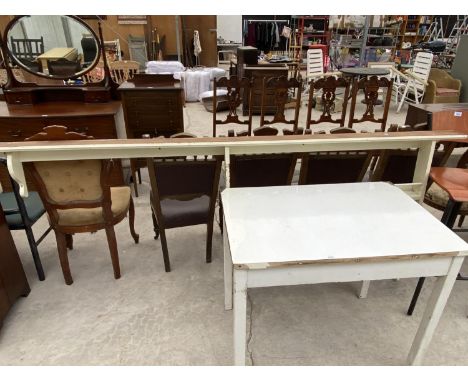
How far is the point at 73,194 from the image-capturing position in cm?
165

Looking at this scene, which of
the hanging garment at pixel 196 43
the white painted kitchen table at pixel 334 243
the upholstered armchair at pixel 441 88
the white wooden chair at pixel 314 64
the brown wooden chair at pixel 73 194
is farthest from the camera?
the hanging garment at pixel 196 43

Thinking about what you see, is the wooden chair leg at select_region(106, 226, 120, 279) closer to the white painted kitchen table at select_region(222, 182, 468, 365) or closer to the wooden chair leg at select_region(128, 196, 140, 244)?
the wooden chair leg at select_region(128, 196, 140, 244)

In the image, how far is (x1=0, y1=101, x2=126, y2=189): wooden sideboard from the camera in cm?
250

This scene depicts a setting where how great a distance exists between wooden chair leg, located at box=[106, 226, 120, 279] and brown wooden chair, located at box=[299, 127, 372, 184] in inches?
43.2

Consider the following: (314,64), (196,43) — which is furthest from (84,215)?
(196,43)

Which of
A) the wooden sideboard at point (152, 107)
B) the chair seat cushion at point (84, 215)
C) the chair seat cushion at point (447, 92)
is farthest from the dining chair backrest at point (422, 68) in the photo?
the chair seat cushion at point (84, 215)

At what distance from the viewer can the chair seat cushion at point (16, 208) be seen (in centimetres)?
175

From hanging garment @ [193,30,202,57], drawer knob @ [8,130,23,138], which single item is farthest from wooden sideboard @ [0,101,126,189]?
hanging garment @ [193,30,202,57]

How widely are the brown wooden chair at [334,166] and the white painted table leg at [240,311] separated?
89 cm

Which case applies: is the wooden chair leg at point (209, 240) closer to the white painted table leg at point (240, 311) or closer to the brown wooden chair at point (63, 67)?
the white painted table leg at point (240, 311)

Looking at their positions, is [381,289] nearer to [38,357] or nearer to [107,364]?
[107,364]

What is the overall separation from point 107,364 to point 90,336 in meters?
0.19

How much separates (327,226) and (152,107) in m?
2.11

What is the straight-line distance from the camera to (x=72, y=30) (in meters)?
2.68
